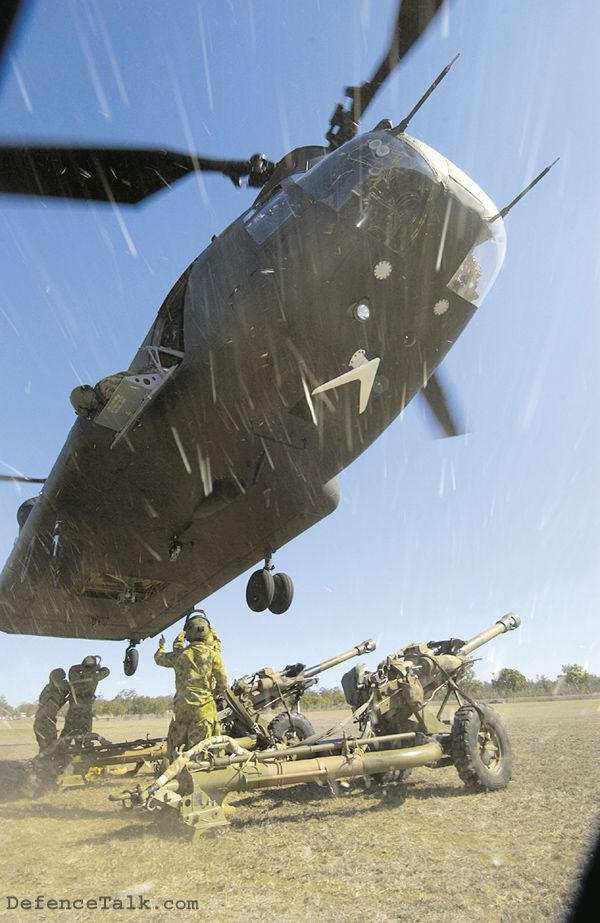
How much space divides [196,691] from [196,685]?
6 centimetres

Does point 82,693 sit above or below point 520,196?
below

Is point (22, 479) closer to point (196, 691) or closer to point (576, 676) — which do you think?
point (196, 691)

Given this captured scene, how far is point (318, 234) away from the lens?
5.24 metres

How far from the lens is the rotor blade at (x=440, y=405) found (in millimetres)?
7523

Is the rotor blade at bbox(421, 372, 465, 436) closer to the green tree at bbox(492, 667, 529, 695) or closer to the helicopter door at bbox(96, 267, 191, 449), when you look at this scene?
the helicopter door at bbox(96, 267, 191, 449)

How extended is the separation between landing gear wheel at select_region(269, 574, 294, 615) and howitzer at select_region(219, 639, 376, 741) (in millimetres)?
1011

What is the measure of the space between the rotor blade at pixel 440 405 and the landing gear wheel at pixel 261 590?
329cm

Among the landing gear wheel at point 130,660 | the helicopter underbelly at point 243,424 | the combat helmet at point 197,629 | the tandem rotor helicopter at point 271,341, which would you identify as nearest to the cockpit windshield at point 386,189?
the tandem rotor helicopter at point 271,341

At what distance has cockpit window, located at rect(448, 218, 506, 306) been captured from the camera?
5.28 m

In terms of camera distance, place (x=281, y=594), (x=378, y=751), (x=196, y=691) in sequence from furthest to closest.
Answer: (x=281, y=594), (x=378, y=751), (x=196, y=691)

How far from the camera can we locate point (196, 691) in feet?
19.2

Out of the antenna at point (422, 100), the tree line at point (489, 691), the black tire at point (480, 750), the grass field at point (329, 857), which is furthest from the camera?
the tree line at point (489, 691)

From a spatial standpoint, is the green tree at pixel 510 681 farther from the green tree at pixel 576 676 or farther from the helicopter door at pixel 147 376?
the helicopter door at pixel 147 376

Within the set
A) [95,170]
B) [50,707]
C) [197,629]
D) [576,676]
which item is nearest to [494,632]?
[197,629]
